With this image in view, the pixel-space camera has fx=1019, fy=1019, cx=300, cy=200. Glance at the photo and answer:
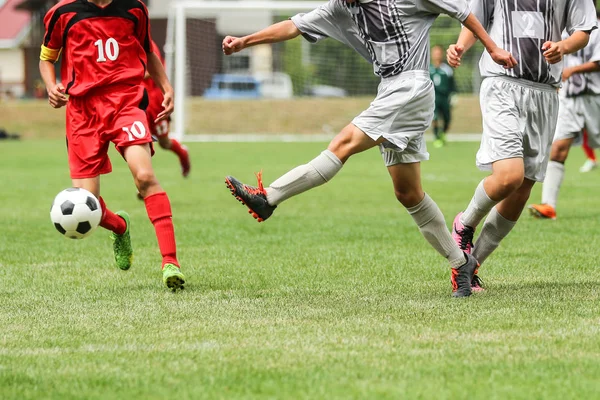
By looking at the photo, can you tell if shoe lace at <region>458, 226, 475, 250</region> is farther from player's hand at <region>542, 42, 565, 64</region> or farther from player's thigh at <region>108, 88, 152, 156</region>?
player's thigh at <region>108, 88, 152, 156</region>

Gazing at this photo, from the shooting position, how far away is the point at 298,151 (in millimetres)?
24875

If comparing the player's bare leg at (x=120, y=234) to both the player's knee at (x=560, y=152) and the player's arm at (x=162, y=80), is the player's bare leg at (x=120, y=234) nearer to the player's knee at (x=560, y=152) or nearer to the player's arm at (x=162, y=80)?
the player's arm at (x=162, y=80)

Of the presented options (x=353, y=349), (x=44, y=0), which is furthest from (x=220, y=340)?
(x=44, y=0)

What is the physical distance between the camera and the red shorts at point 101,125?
639 centimetres

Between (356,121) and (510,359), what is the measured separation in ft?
5.96

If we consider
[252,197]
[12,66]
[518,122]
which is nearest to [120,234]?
[252,197]

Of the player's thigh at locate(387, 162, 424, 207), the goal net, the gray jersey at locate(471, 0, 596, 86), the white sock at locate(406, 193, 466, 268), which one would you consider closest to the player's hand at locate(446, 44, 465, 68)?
the gray jersey at locate(471, 0, 596, 86)

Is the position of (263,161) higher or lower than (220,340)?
lower

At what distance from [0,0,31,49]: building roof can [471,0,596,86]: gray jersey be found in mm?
56885

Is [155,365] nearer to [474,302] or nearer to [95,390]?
[95,390]

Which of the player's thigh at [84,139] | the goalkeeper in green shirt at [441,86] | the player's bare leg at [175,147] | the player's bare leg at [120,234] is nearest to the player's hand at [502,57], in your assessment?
the player's thigh at [84,139]

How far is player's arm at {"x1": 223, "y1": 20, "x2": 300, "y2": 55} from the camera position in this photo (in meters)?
5.94

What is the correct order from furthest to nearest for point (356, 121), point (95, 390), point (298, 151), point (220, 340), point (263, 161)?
point (298, 151)
point (263, 161)
point (356, 121)
point (220, 340)
point (95, 390)

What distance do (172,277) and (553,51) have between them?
260cm
